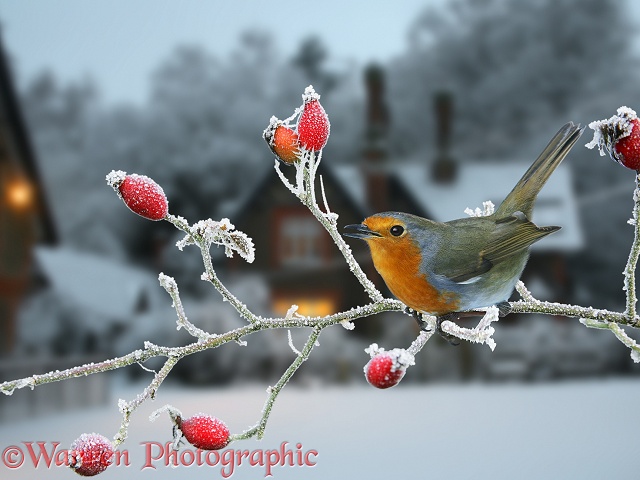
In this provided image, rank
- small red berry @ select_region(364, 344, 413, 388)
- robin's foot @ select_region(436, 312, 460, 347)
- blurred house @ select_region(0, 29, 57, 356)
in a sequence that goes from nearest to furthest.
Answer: small red berry @ select_region(364, 344, 413, 388) → robin's foot @ select_region(436, 312, 460, 347) → blurred house @ select_region(0, 29, 57, 356)

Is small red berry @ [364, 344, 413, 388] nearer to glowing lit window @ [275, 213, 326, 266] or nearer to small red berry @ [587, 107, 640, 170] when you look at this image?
small red berry @ [587, 107, 640, 170]

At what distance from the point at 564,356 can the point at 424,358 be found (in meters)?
1.49

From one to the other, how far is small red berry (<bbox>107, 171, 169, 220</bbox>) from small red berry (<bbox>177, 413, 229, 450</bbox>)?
18 centimetres


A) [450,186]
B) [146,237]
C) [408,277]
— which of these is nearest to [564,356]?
[450,186]

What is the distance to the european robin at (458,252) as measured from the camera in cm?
71

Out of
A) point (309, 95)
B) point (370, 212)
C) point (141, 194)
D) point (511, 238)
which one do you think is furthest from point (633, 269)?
point (370, 212)

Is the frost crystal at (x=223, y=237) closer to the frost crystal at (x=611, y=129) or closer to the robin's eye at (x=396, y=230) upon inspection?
the robin's eye at (x=396, y=230)

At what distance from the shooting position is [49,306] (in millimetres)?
6680

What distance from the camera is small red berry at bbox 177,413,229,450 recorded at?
2.06 ft

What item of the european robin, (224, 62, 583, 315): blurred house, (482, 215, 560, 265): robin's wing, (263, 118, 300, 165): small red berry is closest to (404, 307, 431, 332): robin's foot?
the european robin

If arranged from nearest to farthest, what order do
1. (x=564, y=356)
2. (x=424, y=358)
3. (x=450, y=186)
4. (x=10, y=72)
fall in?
1. (x=10, y=72)
2. (x=424, y=358)
3. (x=564, y=356)
4. (x=450, y=186)

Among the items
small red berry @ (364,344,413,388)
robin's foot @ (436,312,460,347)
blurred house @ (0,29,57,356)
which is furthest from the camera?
blurred house @ (0,29,57,356)

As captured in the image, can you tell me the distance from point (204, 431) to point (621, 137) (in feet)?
1.43

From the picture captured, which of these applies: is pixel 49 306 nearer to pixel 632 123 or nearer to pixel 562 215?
pixel 562 215
